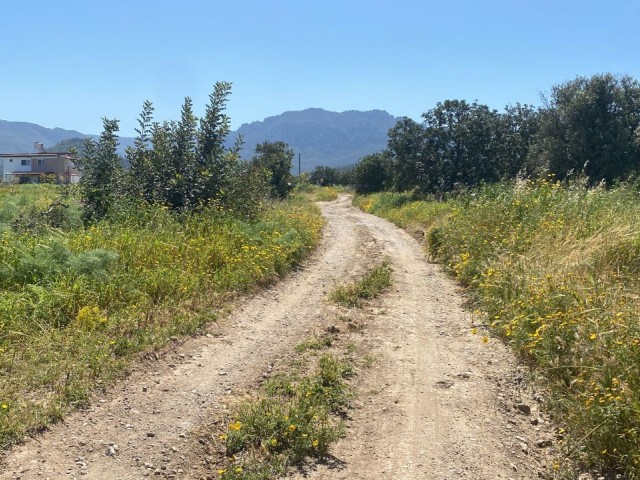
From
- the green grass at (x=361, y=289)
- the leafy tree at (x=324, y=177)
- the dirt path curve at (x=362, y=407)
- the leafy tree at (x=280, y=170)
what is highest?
the leafy tree at (x=324, y=177)

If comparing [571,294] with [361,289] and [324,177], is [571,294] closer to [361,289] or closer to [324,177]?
[361,289]

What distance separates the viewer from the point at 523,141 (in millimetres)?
29672

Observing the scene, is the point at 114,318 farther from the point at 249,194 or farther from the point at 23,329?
the point at 249,194

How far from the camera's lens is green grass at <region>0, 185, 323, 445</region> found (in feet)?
14.6

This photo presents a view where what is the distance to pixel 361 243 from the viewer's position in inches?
550

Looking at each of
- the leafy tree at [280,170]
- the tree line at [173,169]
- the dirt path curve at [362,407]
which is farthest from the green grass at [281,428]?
the leafy tree at [280,170]

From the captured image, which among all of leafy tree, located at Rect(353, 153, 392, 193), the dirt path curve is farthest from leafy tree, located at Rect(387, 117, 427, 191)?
the dirt path curve

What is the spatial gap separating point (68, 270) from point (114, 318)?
1.19 meters

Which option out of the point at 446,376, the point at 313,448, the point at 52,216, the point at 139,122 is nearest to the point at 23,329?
the point at 313,448

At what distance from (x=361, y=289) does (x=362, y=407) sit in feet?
12.3

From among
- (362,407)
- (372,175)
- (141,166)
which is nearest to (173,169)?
(141,166)

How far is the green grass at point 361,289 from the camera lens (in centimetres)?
768

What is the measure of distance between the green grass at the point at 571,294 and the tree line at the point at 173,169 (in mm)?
4933

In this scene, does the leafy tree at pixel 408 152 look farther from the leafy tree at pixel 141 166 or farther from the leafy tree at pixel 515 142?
the leafy tree at pixel 141 166
